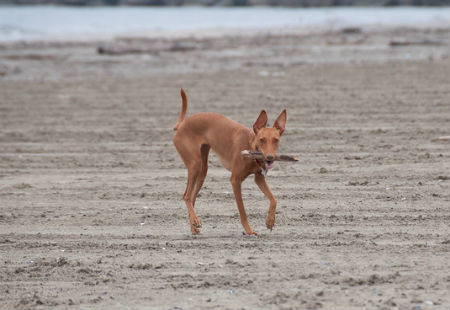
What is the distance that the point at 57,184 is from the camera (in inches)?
384

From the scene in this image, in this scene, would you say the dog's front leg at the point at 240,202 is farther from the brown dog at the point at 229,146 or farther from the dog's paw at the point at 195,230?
the dog's paw at the point at 195,230

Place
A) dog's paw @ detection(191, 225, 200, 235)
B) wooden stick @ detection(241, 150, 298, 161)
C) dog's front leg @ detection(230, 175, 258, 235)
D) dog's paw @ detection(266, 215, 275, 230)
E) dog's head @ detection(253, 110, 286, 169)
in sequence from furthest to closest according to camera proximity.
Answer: dog's paw @ detection(191, 225, 200, 235), dog's front leg @ detection(230, 175, 258, 235), dog's paw @ detection(266, 215, 275, 230), wooden stick @ detection(241, 150, 298, 161), dog's head @ detection(253, 110, 286, 169)

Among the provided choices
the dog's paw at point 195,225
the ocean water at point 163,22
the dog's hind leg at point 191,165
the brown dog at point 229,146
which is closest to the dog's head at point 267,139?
the brown dog at point 229,146

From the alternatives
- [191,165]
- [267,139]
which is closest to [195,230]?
[191,165]

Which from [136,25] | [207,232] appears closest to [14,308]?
[207,232]

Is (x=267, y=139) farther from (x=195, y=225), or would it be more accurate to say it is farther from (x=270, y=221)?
(x=195, y=225)

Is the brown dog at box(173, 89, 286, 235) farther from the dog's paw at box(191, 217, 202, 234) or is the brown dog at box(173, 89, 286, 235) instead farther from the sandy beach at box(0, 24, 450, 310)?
the sandy beach at box(0, 24, 450, 310)

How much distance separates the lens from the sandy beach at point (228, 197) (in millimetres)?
6020

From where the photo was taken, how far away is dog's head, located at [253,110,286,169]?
22.2ft

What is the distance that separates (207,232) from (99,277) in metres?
1.51

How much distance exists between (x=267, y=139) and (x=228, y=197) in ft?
7.21

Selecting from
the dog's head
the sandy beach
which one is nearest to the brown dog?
the dog's head

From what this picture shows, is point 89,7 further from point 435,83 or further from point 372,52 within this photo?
point 435,83

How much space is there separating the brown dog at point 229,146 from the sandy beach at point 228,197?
15.1 inches
